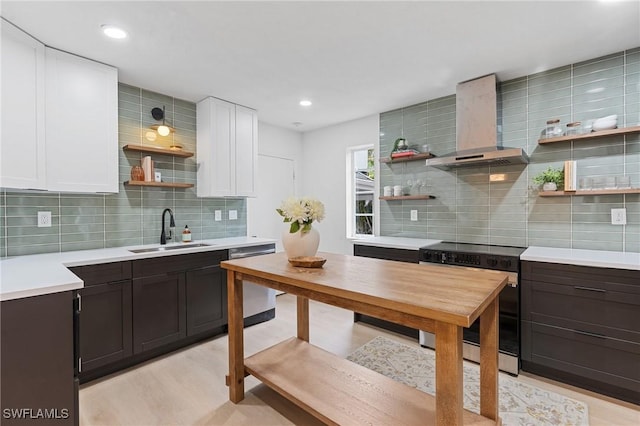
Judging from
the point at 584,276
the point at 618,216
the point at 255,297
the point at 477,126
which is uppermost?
the point at 477,126

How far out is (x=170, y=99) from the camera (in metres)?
3.34

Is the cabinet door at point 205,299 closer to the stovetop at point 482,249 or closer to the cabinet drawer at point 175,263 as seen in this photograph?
the cabinet drawer at point 175,263

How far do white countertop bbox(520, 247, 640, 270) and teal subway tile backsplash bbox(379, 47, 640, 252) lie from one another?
0.66 ft

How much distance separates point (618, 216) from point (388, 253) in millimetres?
1889

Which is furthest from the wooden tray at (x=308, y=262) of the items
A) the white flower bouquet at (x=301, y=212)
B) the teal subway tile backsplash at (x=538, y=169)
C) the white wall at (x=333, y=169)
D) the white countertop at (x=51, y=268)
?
the white wall at (x=333, y=169)

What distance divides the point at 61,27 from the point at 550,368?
4.28 metres

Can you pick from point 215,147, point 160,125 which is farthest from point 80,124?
point 215,147

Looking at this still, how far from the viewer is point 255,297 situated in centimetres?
338

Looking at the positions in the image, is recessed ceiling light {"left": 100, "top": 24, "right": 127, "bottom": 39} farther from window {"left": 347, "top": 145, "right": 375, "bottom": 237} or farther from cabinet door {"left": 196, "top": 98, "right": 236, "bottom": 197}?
window {"left": 347, "top": 145, "right": 375, "bottom": 237}

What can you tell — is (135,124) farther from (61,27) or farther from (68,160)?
(61,27)

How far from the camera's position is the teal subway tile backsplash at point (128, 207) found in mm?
2426

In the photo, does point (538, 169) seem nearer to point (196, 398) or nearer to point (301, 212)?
point (301, 212)

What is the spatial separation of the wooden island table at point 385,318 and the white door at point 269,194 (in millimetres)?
2148

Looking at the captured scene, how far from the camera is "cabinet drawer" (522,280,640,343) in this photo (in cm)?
199
